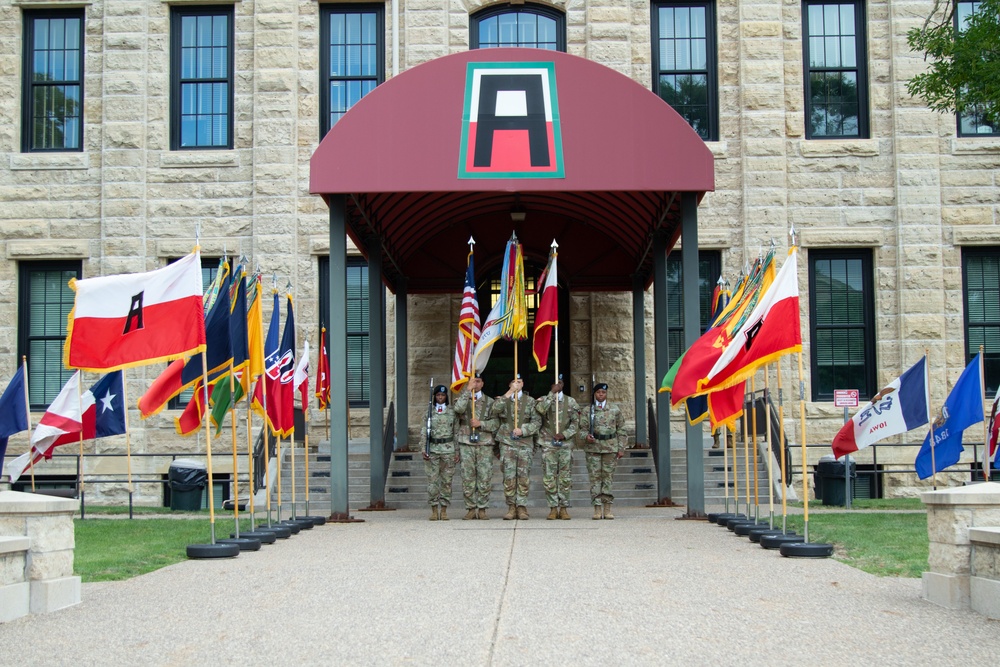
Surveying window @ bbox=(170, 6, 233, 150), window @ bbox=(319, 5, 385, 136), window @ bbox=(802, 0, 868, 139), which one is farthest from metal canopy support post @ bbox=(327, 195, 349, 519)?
window @ bbox=(802, 0, 868, 139)

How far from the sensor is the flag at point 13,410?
18531 millimetres

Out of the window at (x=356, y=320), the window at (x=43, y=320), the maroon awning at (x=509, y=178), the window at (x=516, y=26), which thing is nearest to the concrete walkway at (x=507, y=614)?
the maroon awning at (x=509, y=178)

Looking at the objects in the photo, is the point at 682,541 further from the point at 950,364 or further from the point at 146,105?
the point at 146,105

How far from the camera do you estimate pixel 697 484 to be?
54.2 ft

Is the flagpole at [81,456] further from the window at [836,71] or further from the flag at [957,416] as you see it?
the window at [836,71]

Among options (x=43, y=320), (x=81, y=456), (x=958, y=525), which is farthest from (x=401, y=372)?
(x=958, y=525)

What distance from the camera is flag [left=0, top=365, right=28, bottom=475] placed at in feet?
60.8

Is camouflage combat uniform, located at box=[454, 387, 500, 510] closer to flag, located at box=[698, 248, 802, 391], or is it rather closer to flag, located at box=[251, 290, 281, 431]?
flag, located at box=[251, 290, 281, 431]

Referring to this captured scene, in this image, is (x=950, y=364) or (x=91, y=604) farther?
(x=950, y=364)

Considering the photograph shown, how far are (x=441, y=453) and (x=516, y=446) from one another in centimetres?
109

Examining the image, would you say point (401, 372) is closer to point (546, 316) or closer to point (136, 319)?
point (546, 316)

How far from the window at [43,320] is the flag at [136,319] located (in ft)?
39.6

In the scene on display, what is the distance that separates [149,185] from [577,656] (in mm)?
18542

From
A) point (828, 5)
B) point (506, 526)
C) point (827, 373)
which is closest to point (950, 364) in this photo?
point (827, 373)
